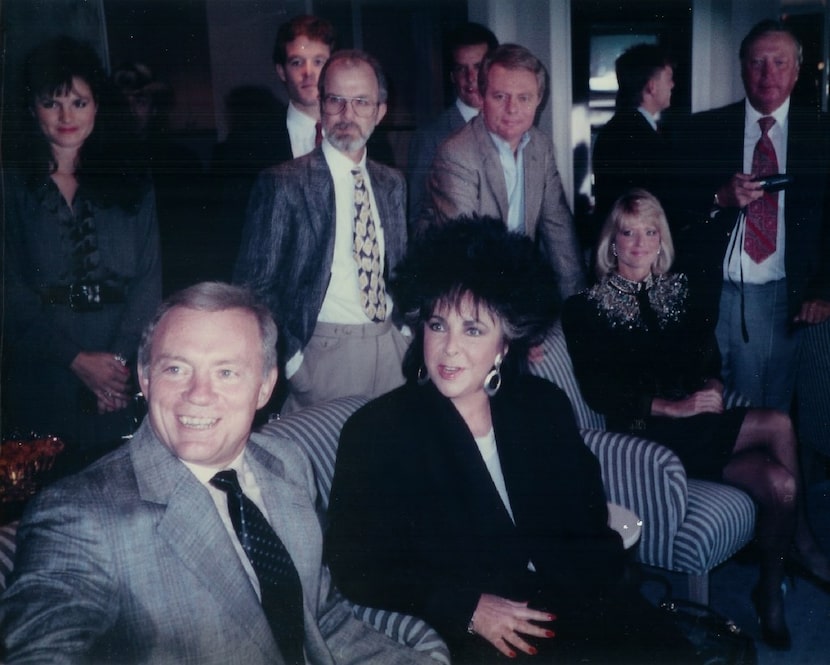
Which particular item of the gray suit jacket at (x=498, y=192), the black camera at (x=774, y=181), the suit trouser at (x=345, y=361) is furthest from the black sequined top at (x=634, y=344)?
the suit trouser at (x=345, y=361)

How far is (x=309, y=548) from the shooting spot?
160 cm

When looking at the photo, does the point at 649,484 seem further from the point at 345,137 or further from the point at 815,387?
the point at 345,137

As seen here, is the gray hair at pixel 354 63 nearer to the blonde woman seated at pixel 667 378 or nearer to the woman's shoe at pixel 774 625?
the blonde woman seated at pixel 667 378

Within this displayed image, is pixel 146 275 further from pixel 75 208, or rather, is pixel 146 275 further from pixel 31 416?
pixel 31 416

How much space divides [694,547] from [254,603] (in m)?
1.69

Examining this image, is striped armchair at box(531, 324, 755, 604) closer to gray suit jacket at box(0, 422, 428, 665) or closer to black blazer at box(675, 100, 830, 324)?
black blazer at box(675, 100, 830, 324)

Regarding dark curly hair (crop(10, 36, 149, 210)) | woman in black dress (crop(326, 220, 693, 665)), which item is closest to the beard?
dark curly hair (crop(10, 36, 149, 210))

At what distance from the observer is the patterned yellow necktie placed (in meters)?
2.83

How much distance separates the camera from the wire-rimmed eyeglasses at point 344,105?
2.79m

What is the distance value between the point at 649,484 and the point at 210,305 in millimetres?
1713

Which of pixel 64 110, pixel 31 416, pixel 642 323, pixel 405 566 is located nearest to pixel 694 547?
pixel 642 323

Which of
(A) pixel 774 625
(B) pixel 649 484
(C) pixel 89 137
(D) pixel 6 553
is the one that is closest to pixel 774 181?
(B) pixel 649 484

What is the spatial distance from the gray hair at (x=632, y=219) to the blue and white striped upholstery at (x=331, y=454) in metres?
1.29

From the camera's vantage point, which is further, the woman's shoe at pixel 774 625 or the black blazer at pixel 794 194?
the black blazer at pixel 794 194
